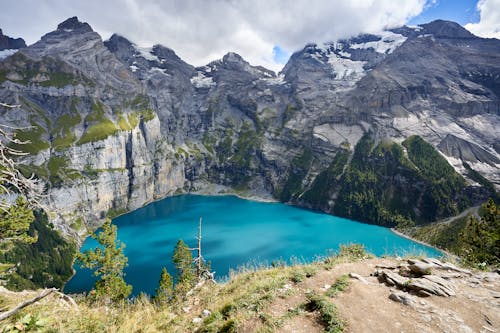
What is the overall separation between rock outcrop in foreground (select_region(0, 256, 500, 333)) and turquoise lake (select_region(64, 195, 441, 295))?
6196 centimetres

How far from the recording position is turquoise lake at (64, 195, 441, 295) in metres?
96.1

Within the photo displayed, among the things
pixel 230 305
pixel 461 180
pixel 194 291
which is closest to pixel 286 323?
pixel 230 305

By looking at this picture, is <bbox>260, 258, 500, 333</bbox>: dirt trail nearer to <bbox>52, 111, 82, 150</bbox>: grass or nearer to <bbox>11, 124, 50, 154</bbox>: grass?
<bbox>11, 124, 50, 154</bbox>: grass

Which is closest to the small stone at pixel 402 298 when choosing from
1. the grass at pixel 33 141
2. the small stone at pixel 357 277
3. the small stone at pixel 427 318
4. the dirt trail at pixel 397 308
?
the dirt trail at pixel 397 308

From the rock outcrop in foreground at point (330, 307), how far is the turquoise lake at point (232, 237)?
62.0 meters

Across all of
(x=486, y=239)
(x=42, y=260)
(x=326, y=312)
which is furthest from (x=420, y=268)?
(x=42, y=260)

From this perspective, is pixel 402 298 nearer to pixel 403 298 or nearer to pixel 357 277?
pixel 403 298

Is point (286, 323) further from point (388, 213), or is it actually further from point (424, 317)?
point (388, 213)

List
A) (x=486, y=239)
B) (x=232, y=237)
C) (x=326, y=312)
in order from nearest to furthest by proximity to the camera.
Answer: (x=326, y=312), (x=486, y=239), (x=232, y=237)

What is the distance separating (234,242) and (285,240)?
22.6 meters

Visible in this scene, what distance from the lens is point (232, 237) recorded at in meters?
125

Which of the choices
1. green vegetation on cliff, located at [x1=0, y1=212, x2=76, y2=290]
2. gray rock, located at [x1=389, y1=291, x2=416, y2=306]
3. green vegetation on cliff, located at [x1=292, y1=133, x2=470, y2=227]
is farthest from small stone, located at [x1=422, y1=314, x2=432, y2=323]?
green vegetation on cliff, located at [x1=292, y1=133, x2=470, y2=227]

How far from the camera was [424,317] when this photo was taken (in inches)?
360

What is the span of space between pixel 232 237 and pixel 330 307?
11906 cm
